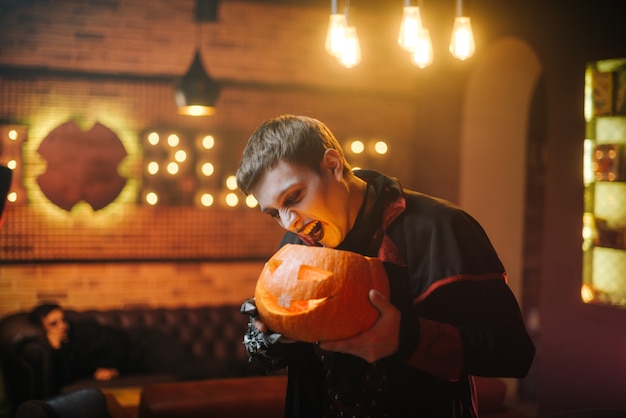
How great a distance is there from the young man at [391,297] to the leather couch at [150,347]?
4.70 metres

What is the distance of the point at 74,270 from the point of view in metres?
7.02

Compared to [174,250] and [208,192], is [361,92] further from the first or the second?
[174,250]

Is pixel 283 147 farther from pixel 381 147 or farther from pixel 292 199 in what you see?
pixel 381 147

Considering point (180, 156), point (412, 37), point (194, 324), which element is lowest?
point (194, 324)

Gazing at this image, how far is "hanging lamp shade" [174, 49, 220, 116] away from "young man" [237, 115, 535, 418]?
4316 millimetres

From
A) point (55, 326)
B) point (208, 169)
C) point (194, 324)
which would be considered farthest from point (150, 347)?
point (208, 169)

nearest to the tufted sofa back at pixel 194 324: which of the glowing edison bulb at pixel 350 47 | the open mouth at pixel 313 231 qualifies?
the glowing edison bulb at pixel 350 47

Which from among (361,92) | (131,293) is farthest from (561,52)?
(131,293)

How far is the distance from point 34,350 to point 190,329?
1.50 m

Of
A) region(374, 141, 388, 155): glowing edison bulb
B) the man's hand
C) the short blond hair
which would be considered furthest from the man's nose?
region(374, 141, 388, 155): glowing edison bulb

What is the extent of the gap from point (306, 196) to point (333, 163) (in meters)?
0.12

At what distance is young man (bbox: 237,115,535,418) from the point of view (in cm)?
154

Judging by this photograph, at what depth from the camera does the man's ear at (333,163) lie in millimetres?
1768

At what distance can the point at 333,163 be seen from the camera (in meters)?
1.78
